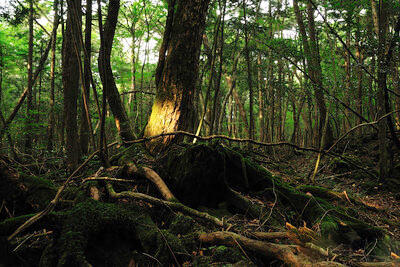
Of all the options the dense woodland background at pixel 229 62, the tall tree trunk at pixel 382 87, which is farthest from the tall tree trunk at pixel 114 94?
the tall tree trunk at pixel 382 87

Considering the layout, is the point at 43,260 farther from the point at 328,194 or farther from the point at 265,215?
the point at 328,194

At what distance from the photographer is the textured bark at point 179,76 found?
3953 millimetres

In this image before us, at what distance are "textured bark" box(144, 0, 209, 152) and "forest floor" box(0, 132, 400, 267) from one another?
2.01 ft

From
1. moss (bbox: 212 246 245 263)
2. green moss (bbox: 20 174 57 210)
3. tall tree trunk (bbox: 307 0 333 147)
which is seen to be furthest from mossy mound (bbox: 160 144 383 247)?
tall tree trunk (bbox: 307 0 333 147)

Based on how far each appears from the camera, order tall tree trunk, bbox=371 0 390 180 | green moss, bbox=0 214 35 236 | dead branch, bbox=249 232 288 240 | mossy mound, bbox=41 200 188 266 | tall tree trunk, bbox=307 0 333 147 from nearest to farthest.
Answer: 1. green moss, bbox=0 214 35 236
2. mossy mound, bbox=41 200 188 266
3. dead branch, bbox=249 232 288 240
4. tall tree trunk, bbox=371 0 390 180
5. tall tree trunk, bbox=307 0 333 147

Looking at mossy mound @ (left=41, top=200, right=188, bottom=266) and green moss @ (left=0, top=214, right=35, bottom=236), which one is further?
mossy mound @ (left=41, top=200, right=188, bottom=266)

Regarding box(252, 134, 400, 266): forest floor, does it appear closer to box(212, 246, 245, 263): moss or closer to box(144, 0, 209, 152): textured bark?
box(212, 246, 245, 263): moss

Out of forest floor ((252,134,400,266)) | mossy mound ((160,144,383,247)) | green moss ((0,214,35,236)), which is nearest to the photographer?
green moss ((0,214,35,236))

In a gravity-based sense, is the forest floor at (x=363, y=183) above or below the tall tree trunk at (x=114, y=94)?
below

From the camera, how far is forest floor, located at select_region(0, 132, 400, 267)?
1928mm

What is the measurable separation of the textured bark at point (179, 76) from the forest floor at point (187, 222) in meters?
0.61

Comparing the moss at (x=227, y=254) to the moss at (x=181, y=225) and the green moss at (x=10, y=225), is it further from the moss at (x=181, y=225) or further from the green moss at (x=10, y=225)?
the green moss at (x=10, y=225)

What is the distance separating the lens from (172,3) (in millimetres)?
4266

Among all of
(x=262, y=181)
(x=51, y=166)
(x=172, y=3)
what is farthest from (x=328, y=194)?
(x=51, y=166)
